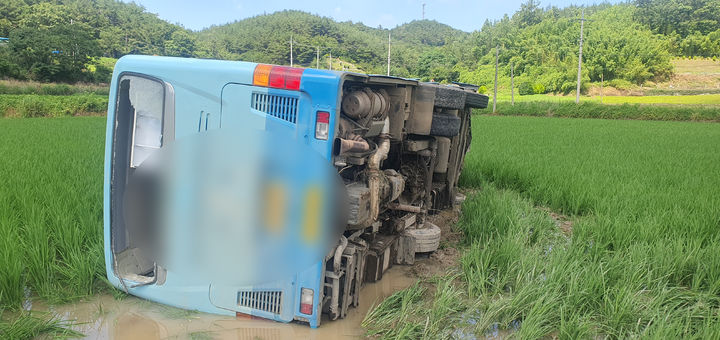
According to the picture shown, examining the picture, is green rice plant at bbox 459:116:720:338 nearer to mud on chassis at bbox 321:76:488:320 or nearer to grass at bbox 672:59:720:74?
mud on chassis at bbox 321:76:488:320

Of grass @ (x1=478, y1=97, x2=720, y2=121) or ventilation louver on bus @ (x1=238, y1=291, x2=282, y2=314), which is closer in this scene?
ventilation louver on bus @ (x1=238, y1=291, x2=282, y2=314)

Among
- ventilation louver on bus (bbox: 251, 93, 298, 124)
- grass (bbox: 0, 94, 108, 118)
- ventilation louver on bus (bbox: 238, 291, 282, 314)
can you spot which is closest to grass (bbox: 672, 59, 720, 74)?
grass (bbox: 0, 94, 108, 118)

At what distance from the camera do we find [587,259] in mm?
3629

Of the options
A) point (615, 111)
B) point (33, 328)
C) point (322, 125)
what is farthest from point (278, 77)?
point (615, 111)

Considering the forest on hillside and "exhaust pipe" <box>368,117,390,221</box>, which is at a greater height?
the forest on hillside

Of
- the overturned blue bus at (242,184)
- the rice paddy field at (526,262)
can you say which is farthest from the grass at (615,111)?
the overturned blue bus at (242,184)

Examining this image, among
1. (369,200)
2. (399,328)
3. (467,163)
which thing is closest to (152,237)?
(369,200)

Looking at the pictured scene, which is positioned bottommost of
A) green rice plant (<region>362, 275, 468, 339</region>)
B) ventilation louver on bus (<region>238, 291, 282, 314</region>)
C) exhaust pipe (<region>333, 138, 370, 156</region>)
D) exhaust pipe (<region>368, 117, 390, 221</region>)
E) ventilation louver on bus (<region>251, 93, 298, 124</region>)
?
green rice plant (<region>362, 275, 468, 339</region>)

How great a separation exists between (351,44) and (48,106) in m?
46.5

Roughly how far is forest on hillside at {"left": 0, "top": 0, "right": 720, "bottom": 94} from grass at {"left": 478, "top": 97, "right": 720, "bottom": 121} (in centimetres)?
658

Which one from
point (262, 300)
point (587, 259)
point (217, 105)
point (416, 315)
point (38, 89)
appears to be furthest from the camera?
point (38, 89)

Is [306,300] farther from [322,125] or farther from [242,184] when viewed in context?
[322,125]

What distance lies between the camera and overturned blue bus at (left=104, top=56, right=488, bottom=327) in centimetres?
232

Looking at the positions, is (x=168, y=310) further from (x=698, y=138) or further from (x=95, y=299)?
(x=698, y=138)
